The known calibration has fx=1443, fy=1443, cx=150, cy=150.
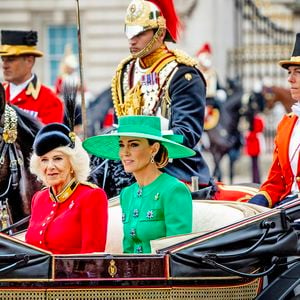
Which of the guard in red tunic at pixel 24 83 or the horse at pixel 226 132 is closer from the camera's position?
the guard in red tunic at pixel 24 83

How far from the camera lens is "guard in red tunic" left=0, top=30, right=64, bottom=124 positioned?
9812 mm

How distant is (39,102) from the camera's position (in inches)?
389

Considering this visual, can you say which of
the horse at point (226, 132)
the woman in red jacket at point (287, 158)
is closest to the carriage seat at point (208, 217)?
the woman in red jacket at point (287, 158)

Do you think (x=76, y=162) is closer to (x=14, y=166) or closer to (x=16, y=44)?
(x=14, y=166)

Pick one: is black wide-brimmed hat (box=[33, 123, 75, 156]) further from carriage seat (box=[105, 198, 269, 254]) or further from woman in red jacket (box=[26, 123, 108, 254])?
carriage seat (box=[105, 198, 269, 254])

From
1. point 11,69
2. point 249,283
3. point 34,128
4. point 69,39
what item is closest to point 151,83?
point 34,128

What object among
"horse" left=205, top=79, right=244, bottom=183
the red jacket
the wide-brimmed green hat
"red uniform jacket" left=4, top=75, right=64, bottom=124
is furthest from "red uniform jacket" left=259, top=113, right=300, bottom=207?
the red jacket

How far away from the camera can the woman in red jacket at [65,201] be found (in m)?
6.60

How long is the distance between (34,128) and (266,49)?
21.3 m

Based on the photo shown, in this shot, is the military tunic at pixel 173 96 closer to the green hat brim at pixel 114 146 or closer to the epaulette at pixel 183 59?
the epaulette at pixel 183 59

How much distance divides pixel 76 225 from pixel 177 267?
62cm

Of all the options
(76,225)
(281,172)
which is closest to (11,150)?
(281,172)

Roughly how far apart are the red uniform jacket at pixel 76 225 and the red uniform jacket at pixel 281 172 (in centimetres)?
139

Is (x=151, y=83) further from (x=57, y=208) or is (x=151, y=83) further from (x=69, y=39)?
(x=69, y=39)
